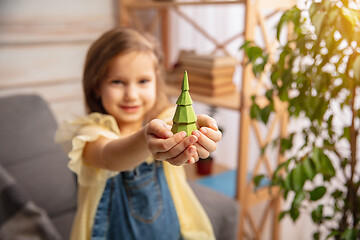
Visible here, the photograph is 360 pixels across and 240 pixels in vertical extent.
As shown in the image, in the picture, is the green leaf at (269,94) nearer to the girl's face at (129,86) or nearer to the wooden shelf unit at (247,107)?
the wooden shelf unit at (247,107)

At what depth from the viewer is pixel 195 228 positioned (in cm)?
95

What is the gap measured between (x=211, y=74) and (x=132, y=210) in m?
0.87

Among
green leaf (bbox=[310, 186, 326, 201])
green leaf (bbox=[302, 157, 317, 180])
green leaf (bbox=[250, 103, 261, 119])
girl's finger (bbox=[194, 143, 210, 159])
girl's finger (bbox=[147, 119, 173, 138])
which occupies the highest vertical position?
girl's finger (bbox=[147, 119, 173, 138])

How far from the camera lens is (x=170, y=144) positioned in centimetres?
46

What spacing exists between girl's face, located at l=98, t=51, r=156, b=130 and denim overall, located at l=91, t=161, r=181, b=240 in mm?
157

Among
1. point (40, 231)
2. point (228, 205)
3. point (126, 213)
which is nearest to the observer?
point (126, 213)

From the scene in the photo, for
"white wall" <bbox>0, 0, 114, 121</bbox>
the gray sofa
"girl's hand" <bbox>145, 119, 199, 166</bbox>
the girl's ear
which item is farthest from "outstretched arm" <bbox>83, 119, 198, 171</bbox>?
"white wall" <bbox>0, 0, 114, 121</bbox>

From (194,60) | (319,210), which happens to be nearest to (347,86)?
(319,210)

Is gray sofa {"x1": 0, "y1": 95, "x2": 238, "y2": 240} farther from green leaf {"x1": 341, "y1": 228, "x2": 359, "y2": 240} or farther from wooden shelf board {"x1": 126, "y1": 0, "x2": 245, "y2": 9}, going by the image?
wooden shelf board {"x1": 126, "y1": 0, "x2": 245, "y2": 9}

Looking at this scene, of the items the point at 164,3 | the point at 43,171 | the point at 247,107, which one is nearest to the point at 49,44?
the point at 164,3

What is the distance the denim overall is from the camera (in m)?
0.84

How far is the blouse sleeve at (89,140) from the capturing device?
74 cm

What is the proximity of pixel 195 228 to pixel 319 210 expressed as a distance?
358 mm

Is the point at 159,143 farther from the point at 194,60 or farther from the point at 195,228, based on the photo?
the point at 194,60
